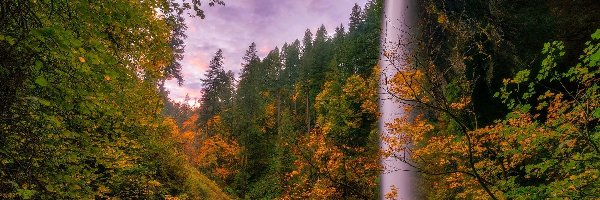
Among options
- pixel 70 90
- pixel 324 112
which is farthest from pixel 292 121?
pixel 70 90

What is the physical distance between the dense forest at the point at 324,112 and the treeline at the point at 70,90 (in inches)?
1.9

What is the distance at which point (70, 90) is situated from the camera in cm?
517

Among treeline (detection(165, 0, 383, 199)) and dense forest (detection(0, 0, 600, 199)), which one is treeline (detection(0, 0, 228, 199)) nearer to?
dense forest (detection(0, 0, 600, 199))

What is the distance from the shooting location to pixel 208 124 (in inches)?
2008

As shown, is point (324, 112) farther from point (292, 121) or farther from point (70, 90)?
point (70, 90)

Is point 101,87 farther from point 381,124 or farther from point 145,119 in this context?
point 381,124

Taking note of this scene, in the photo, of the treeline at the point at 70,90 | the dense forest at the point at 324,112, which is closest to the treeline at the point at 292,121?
the dense forest at the point at 324,112

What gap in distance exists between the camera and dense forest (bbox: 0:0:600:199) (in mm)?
5094

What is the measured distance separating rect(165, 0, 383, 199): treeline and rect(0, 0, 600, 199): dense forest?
0.75ft

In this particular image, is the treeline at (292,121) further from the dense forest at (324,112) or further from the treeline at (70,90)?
the treeline at (70,90)

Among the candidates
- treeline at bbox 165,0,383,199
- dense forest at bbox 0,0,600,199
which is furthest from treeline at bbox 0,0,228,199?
treeline at bbox 165,0,383,199

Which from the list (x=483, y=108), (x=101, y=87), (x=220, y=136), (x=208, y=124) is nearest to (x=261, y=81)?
(x=208, y=124)

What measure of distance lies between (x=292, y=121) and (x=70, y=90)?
132 feet

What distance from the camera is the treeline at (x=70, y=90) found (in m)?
4.14
